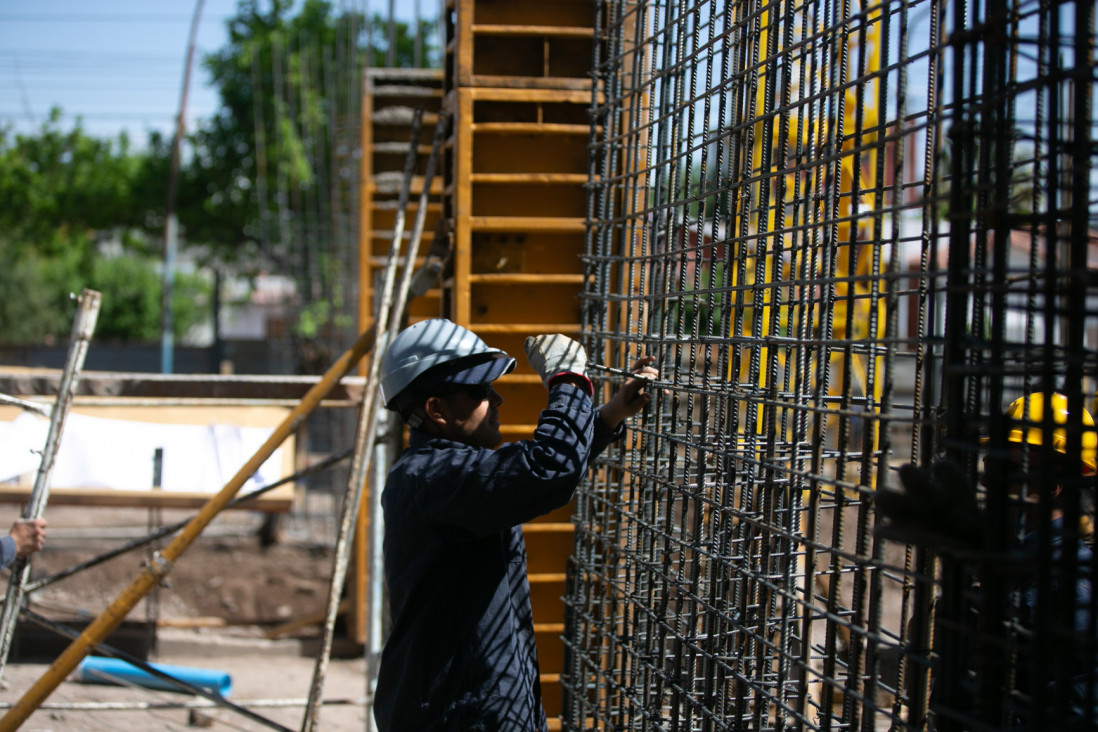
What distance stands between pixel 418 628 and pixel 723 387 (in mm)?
1123

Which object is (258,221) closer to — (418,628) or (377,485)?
(377,485)

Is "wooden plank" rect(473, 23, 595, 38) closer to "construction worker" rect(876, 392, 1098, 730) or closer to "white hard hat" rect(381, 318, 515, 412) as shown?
"white hard hat" rect(381, 318, 515, 412)

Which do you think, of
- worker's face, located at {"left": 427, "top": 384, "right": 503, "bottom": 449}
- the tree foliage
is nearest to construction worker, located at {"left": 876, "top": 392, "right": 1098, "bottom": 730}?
worker's face, located at {"left": 427, "top": 384, "right": 503, "bottom": 449}

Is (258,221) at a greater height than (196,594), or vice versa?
(258,221)

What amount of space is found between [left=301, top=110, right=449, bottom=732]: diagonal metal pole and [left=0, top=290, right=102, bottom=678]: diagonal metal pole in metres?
1.34

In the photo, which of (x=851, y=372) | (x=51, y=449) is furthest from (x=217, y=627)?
(x=851, y=372)

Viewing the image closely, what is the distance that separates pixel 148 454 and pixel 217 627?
166 inches

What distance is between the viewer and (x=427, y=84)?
26.9 feet

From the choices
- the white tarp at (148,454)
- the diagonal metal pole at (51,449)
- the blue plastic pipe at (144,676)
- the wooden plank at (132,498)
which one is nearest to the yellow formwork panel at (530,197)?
the diagonal metal pole at (51,449)

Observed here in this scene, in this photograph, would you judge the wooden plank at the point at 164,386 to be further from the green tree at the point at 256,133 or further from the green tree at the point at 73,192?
the green tree at the point at 73,192

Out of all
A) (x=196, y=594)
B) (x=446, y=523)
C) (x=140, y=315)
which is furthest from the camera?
(x=140, y=315)

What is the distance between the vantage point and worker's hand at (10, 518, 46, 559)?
4035 mm

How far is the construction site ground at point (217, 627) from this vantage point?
618 cm

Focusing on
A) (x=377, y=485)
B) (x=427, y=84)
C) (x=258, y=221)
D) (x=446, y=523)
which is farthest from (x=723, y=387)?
(x=258, y=221)
